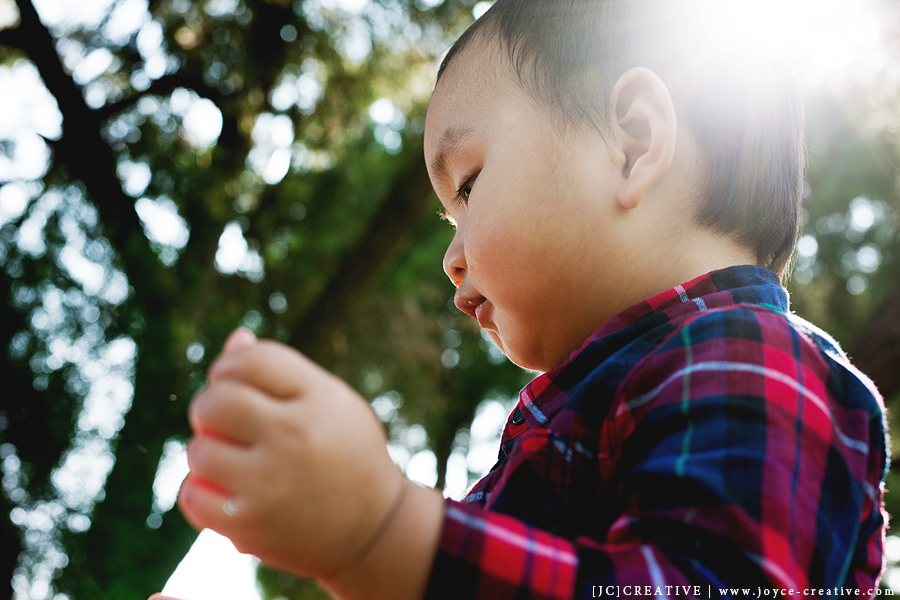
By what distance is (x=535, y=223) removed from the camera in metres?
0.87

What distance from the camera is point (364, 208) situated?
282 inches

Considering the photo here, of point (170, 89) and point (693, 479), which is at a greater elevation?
point (693, 479)

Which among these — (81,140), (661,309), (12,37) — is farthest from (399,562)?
(12,37)

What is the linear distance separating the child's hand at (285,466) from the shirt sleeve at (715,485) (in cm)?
7

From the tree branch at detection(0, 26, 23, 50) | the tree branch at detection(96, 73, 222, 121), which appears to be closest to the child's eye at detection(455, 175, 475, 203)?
the tree branch at detection(96, 73, 222, 121)

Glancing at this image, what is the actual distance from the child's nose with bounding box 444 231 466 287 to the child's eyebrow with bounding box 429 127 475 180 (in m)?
0.11

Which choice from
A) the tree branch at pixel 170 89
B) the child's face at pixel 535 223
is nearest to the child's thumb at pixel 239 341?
the child's face at pixel 535 223

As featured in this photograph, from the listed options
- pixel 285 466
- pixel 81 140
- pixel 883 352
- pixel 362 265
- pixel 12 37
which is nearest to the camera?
pixel 285 466

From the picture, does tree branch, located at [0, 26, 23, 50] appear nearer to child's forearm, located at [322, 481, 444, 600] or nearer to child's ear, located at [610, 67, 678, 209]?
child's ear, located at [610, 67, 678, 209]

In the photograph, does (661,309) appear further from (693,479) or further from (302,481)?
(302,481)

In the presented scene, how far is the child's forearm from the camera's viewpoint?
44cm

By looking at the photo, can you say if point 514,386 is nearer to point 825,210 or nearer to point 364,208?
point 364,208

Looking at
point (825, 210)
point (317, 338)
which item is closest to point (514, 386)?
point (825, 210)

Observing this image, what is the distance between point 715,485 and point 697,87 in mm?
665
